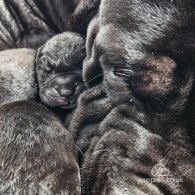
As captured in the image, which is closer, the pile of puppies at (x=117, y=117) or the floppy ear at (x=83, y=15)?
the pile of puppies at (x=117, y=117)

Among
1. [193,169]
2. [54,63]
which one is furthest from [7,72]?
[193,169]

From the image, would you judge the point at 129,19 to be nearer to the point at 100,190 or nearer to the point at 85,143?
the point at 85,143

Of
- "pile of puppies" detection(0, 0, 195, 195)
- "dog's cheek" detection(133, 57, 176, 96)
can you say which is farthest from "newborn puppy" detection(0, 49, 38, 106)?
"dog's cheek" detection(133, 57, 176, 96)

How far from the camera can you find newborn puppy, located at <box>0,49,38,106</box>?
78.7 inches

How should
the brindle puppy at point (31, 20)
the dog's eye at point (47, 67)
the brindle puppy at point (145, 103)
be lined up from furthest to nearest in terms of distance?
1. the brindle puppy at point (31, 20)
2. the dog's eye at point (47, 67)
3. the brindle puppy at point (145, 103)

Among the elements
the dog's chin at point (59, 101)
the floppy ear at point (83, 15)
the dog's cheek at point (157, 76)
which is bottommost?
the dog's chin at point (59, 101)

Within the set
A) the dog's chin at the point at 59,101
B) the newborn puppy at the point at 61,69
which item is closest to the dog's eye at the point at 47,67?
the newborn puppy at the point at 61,69

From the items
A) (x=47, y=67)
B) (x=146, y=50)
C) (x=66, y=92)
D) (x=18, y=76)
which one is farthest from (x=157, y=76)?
(x=18, y=76)

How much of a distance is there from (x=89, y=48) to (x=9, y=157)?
0.49 metres

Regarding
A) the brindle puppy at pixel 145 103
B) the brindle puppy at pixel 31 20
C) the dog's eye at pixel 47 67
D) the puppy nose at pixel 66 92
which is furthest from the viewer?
the brindle puppy at pixel 31 20

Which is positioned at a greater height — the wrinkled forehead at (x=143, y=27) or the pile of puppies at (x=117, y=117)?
the wrinkled forehead at (x=143, y=27)

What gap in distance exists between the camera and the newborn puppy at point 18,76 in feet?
6.56

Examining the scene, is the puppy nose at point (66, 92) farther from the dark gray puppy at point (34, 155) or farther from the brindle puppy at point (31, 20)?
the brindle puppy at point (31, 20)

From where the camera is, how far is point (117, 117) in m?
1.63
